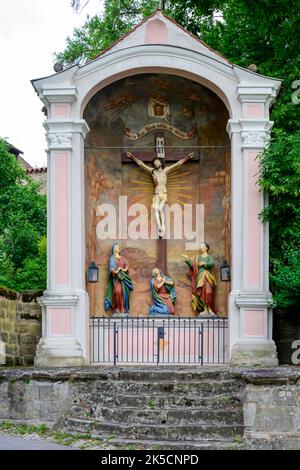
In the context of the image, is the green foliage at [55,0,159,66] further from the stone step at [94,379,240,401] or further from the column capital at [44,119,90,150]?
the stone step at [94,379,240,401]

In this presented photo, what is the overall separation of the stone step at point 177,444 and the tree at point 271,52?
505 cm

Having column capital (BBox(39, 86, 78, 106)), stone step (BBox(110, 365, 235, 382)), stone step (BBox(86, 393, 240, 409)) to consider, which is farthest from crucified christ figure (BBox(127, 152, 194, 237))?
stone step (BBox(86, 393, 240, 409))

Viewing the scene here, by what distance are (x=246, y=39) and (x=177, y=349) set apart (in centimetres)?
855

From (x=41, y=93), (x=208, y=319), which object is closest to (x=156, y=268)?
(x=208, y=319)

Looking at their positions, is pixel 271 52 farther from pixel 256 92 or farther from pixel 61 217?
pixel 61 217

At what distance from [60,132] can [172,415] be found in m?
6.68

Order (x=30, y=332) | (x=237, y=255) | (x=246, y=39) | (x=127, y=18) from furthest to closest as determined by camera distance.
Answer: (x=127, y=18)
(x=246, y=39)
(x=30, y=332)
(x=237, y=255)

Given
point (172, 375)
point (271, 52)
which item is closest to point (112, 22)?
point (271, 52)

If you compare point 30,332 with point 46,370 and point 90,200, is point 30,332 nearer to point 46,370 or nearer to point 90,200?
point 90,200

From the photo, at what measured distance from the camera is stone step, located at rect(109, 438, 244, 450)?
38.2 ft

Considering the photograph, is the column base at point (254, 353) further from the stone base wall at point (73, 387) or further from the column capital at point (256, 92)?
the column capital at point (256, 92)

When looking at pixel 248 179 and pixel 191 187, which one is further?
pixel 191 187

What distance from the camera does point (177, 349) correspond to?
17578mm

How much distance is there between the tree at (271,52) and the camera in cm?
1645
